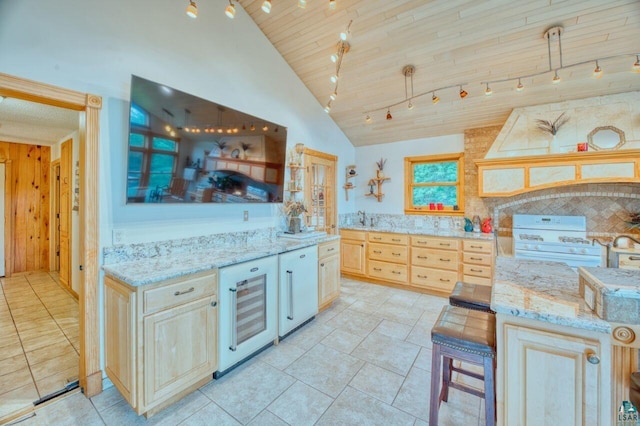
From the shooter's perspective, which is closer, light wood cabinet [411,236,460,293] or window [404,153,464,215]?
light wood cabinet [411,236,460,293]

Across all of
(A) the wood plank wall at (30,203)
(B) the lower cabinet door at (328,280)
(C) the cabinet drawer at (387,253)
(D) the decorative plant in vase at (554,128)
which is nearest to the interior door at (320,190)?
(C) the cabinet drawer at (387,253)

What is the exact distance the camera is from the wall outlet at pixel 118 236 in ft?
6.82

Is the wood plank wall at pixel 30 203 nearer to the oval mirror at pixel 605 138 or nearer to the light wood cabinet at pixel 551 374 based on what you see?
the light wood cabinet at pixel 551 374

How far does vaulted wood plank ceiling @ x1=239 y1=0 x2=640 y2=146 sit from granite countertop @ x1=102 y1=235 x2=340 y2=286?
2.51m

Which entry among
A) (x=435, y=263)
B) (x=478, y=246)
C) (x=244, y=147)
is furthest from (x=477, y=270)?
(x=244, y=147)

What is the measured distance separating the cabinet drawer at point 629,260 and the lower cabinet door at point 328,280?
294 cm

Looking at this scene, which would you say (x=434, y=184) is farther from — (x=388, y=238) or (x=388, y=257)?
(x=388, y=257)

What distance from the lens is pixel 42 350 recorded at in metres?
2.48

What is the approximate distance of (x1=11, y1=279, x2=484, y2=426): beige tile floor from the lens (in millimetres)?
1739

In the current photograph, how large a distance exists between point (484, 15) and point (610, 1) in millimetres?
973

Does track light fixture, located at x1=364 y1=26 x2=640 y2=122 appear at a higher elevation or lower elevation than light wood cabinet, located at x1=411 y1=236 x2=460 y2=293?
higher

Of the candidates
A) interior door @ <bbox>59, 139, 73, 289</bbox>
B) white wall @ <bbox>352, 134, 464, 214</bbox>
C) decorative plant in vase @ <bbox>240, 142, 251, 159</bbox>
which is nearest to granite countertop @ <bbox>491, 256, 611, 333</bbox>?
decorative plant in vase @ <bbox>240, 142, 251, 159</bbox>

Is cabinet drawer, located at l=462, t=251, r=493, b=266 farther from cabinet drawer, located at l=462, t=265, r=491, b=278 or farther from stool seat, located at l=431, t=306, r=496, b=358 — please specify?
stool seat, located at l=431, t=306, r=496, b=358

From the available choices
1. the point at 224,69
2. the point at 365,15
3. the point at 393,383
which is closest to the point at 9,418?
the point at 393,383
